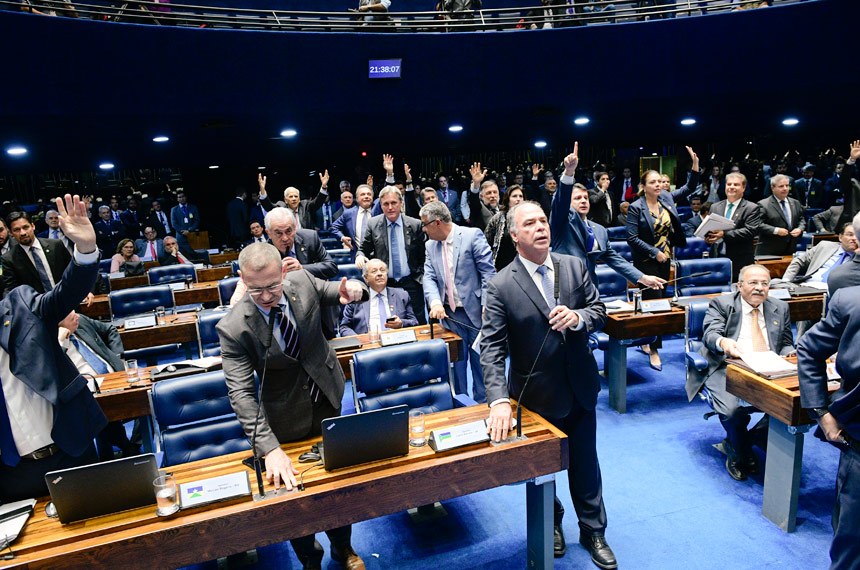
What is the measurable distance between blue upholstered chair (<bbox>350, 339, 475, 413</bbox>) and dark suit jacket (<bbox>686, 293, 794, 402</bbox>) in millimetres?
1417

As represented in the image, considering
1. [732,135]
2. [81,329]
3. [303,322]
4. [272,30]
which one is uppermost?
[272,30]

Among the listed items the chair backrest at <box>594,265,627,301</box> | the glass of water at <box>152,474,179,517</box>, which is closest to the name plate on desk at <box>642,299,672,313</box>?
the chair backrest at <box>594,265,627,301</box>

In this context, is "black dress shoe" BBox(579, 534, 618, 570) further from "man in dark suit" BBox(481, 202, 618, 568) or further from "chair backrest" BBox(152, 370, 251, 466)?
"chair backrest" BBox(152, 370, 251, 466)

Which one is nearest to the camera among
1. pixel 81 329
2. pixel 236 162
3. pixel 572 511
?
pixel 572 511

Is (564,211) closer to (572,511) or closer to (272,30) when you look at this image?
(572,511)

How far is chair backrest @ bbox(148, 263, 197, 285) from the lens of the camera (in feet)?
20.1

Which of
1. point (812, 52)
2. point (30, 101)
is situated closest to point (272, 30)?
point (30, 101)

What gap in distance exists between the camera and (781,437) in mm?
2549

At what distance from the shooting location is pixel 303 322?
2.16m

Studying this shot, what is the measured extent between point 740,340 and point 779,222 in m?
3.16

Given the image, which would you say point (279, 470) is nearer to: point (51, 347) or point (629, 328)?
point (51, 347)

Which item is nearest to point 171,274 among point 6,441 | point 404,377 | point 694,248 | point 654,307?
point 404,377

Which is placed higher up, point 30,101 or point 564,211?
point 30,101

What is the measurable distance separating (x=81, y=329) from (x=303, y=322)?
221 centimetres
